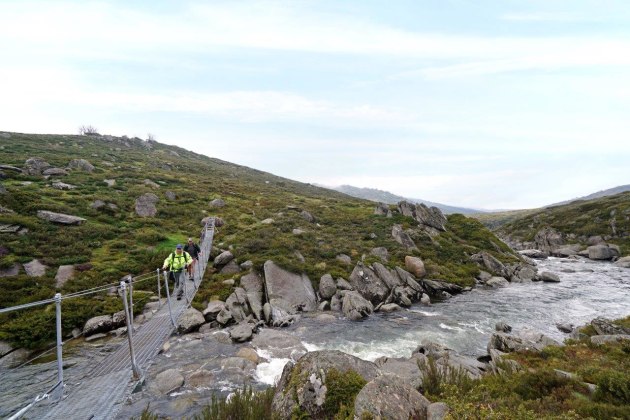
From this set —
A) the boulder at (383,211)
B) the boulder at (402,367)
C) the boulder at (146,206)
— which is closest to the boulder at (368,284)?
the boulder at (402,367)

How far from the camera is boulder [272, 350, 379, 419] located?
23.6 feet

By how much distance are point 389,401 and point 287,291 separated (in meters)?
16.4

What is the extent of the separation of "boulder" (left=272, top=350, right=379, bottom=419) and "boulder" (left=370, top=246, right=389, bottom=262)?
70.0 ft

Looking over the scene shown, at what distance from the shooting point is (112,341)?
1492cm

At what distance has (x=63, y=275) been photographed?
19.1 m

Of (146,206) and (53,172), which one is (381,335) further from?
(53,172)

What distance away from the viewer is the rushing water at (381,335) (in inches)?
440

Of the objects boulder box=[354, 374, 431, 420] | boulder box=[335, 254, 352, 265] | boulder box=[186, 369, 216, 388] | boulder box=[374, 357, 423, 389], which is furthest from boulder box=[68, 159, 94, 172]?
boulder box=[354, 374, 431, 420]

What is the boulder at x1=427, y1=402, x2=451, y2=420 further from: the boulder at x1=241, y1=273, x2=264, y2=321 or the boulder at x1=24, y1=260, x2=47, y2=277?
the boulder at x1=24, y1=260, x2=47, y2=277

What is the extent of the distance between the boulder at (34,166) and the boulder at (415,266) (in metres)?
47.7

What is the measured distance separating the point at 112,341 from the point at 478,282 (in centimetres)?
2971

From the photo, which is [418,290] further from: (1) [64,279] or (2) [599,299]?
(1) [64,279]

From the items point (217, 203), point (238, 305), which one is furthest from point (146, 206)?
point (238, 305)

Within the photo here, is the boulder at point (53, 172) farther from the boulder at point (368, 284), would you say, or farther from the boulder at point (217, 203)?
the boulder at point (368, 284)
